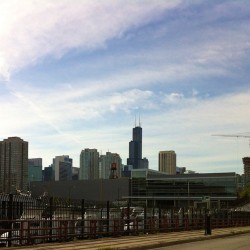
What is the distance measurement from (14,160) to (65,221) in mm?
157571

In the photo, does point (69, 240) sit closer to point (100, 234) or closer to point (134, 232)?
point (100, 234)

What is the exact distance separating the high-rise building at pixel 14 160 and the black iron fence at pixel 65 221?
14083 cm

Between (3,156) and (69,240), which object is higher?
(3,156)

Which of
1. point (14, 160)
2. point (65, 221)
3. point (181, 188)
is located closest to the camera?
point (65, 221)

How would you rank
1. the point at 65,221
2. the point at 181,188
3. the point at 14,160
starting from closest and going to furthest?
the point at 65,221 → the point at 181,188 → the point at 14,160

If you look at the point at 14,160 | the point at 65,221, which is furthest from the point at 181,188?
the point at 65,221

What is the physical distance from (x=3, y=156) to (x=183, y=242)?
6030 inches

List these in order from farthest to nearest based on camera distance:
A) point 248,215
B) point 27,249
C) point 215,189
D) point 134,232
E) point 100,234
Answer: point 215,189, point 248,215, point 134,232, point 100,234, point 27,249

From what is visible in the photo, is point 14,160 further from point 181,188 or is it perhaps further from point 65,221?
point 65,221

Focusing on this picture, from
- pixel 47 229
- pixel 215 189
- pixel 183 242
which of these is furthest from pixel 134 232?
pixel 215 189

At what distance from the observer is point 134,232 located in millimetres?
31250

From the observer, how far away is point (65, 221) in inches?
958

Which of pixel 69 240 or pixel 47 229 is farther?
pixel 69 240

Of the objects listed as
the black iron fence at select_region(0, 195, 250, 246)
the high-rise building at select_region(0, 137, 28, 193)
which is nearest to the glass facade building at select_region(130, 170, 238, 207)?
the high-rise building at select_region(0, 137, 28, 193)
